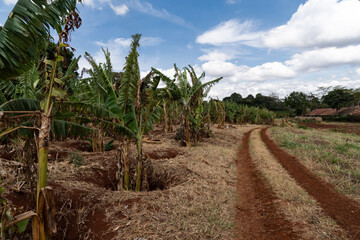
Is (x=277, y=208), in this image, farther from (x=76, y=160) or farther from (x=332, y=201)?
(x=76, y=160)

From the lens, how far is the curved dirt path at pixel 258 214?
357 centimetres

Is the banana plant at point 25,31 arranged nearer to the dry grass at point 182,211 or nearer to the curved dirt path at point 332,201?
the dry grass at point 182,211

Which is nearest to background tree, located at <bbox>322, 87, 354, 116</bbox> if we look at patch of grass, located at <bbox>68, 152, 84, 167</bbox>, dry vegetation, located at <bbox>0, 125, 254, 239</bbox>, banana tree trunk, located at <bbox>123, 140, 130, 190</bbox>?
dry vegetation, located at <bbox>0, 125, 254, 239</bbox>

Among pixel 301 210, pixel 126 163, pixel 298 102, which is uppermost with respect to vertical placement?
pixel 298 102

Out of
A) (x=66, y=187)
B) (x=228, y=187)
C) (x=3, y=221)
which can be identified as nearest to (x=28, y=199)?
(x=66, y=187)

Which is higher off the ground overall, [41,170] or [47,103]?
[47,103]

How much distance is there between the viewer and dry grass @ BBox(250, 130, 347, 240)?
3.49 metres

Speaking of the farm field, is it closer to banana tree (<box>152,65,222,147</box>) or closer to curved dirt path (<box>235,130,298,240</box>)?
curved dirt path (<box>235,130,298,240</box>)

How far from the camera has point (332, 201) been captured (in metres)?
4.67

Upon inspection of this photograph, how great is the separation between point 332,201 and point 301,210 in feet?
3.58

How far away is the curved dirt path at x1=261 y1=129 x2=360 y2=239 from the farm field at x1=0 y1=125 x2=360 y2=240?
19 millimetres

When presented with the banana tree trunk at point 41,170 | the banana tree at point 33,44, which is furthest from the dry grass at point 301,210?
the banana tree at point 33,44

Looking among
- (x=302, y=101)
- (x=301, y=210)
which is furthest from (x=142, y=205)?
(x=302, y=101)

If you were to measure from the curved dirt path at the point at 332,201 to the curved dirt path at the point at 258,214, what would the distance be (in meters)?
0.99
